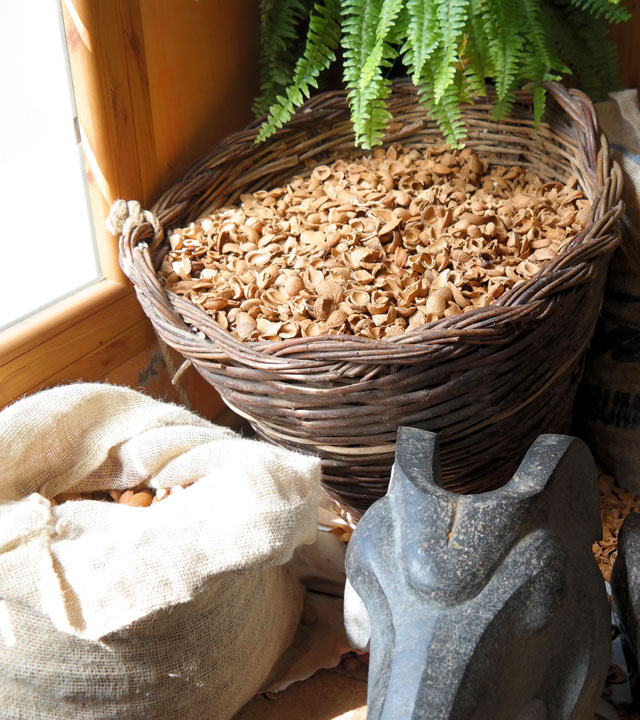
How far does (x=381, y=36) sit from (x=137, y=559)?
0.88 m

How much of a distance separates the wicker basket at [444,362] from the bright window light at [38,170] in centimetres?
15

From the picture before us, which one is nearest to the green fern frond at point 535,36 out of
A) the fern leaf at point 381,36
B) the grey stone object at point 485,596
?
the fern leaf at point 381,36

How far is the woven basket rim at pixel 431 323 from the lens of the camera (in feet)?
3.18

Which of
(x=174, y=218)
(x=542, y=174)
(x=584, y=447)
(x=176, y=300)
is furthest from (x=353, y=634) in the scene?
(x=542, y=174)

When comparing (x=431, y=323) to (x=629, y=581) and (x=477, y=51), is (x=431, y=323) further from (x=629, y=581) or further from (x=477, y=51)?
(x=477, y=51)

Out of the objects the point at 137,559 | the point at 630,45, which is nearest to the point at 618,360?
the point at 630,45

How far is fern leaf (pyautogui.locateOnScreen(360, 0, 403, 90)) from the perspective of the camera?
1.18 metres

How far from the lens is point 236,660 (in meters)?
0.97

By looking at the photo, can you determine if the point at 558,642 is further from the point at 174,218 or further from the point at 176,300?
the point at 174,218

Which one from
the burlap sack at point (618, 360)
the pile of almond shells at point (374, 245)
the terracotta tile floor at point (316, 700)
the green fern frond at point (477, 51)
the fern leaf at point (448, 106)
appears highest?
the green fern frond at point (477, 51)

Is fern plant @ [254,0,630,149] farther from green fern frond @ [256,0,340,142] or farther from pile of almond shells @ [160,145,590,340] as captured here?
pile of almond shells @ [160,145,590,340]

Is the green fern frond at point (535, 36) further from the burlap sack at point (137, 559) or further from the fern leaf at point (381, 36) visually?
the burlap sack at point (137, 559)

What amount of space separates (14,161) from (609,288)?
108 cm

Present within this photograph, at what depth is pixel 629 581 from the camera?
0.84 m
